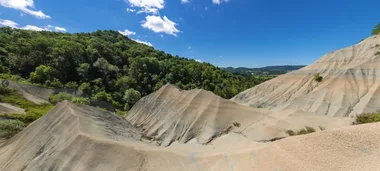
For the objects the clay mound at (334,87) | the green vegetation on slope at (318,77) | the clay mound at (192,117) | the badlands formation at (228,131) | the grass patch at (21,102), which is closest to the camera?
the badlands formation at (228,131)

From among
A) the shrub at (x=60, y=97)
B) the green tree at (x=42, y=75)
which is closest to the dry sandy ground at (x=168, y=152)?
the shrub at (x=60, y=97)

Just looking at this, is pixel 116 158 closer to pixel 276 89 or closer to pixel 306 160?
pixel 306 160

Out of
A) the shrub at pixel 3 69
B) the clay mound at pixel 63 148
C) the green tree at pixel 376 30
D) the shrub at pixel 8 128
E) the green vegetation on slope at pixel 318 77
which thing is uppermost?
the green tree at pixel 376 30

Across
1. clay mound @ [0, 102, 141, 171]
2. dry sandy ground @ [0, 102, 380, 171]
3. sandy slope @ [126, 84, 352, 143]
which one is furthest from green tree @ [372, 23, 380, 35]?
clay mound @ [0, 102, 141, 171]

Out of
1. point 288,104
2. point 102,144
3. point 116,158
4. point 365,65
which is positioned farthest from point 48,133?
point 365,65

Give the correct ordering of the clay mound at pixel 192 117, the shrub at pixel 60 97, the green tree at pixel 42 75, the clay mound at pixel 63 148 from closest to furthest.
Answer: the clay mound at pixel 63 148
the clay mound at pixel 192 117
the shrub at pixel 60 97
the green tree at pixel 42 75

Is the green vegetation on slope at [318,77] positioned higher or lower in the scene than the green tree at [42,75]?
higher

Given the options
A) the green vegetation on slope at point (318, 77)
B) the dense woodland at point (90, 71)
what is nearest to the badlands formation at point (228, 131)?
the green vegetation on slope at point (318, 77)

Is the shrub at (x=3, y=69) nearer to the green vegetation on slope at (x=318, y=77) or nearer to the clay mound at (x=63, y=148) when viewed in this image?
the clay mound at (x=63, y=148)

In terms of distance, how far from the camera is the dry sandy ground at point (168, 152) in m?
10.0

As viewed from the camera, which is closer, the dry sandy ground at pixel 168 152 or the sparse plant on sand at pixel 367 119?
the dry sandy ground at pixel 168 152

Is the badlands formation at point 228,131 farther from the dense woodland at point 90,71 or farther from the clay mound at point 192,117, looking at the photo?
the dense woodland at point 90,71

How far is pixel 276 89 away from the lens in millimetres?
47031

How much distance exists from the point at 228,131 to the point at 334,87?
985 inches
